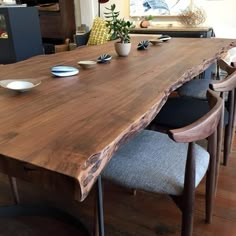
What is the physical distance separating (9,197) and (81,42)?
2.96m

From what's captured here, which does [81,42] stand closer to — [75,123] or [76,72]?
[76,72]

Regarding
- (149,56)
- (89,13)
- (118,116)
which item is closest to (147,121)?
(118,116)

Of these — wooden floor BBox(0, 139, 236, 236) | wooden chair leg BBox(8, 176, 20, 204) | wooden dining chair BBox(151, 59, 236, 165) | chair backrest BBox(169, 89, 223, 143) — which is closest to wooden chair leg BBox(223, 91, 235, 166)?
wooden dining chair BBox(151, 59, 236, 165)

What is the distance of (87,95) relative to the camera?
1.21 meters

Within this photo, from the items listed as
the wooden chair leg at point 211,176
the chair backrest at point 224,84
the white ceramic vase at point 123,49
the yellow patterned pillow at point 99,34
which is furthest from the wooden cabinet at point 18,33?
the wooden chair leg at point 211,176

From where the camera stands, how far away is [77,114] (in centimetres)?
101

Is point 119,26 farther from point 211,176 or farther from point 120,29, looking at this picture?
point 211,176

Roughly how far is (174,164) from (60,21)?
474 cm

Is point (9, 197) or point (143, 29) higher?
point (143, 29)

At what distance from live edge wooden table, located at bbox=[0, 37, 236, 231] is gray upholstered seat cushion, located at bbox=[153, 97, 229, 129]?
0.81 feet

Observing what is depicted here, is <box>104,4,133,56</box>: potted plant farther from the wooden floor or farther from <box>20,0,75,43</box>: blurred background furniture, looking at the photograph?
<box>20,0,75,43</box>: blurred background furniture

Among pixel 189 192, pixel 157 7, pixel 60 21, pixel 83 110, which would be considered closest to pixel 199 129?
pixel 189 192

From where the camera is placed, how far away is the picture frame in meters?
4.36

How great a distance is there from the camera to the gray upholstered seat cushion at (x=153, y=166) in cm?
110
